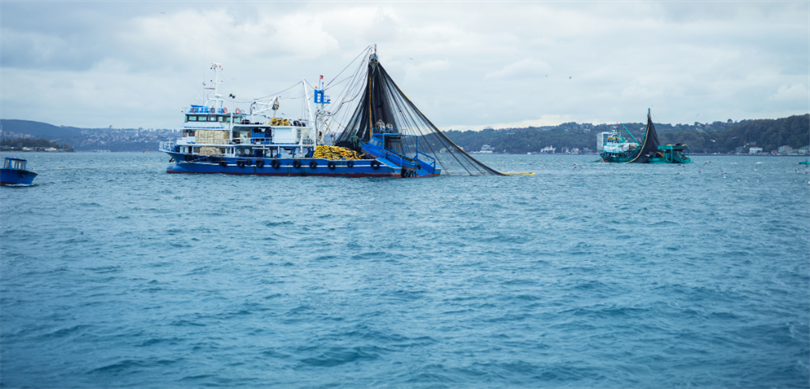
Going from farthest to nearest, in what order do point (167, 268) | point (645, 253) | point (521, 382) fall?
point (645, 253)
point (167, 268)
point (521, 382)

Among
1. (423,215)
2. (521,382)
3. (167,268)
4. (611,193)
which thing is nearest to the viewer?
(521,382)

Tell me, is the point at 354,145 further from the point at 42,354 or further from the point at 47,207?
the point at 42,354

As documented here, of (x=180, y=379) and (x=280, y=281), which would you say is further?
(x=280, y=281)

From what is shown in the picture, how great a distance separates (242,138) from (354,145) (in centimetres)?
1270

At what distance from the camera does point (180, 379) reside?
9.52 meters

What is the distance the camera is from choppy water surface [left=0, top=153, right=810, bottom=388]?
9.88m

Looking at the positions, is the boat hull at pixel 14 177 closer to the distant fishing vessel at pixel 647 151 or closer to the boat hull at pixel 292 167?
the boat hull at pixel 292 167

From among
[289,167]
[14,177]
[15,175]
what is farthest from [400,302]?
[289,167]

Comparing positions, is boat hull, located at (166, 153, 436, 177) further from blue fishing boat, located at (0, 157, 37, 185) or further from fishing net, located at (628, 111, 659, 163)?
fishing net, located at (628, 111, 659, 163)

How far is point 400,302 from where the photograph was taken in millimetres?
13914

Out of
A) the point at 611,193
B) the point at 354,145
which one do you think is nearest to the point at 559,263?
the point at 611,193

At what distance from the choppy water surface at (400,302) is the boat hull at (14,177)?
1769 centimetres

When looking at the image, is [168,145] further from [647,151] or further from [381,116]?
[647,151]

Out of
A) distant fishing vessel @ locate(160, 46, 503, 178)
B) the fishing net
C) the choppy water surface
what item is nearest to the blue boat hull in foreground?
distant fishing vessel @ locate(160, 46, 503, 178)
